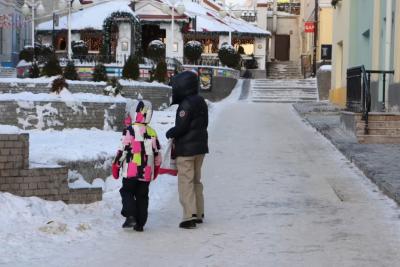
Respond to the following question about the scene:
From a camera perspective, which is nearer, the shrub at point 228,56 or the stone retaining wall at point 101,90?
the stone retaining wall at point 101,90

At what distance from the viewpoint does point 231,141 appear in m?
16.5

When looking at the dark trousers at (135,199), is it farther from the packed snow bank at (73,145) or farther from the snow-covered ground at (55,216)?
the packed snow bank at (73,145)

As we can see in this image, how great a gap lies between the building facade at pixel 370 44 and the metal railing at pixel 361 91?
684 millimetres

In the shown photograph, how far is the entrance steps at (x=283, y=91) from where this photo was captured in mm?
33584

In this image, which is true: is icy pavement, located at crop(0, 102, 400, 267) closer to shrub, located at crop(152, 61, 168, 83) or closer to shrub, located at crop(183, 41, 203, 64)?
shrub, located at crop(152, 61, 168, 83)

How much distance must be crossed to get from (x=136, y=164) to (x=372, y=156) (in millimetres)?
6480

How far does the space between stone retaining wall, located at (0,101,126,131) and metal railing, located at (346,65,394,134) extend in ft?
18.1

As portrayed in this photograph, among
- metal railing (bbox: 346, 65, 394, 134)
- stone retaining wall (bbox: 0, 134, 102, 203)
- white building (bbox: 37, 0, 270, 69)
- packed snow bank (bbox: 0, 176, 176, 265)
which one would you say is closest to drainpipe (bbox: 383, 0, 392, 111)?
metal railing (bbox: 346, 65, 394, 134)

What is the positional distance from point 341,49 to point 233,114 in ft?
29.4

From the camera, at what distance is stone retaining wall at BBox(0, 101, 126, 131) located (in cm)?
1545

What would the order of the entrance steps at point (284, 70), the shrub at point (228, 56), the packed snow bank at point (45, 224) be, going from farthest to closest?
the entrance steps at point (284, 70)
the shrub at point (228, 56)
the packed snow bank at point (45, 224)

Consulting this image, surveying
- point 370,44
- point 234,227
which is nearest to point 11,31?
point 370,44

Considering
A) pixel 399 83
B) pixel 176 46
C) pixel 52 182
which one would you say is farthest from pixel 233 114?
pixel 176 46

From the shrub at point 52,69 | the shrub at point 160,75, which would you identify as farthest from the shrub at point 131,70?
the shrub at point 52,69
